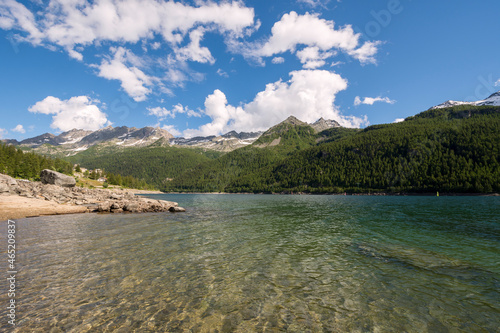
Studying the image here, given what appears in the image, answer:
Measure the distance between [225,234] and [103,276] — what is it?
14.7 meters

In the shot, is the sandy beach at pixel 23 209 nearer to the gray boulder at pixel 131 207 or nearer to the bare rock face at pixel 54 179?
the gray boulder at pixel 131 207

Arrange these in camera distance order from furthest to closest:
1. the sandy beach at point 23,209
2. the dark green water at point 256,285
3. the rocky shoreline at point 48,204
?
1. the rocky shoreline at point 48,204
2. the sandy beach at point 23,209
3. the dark green water at point 256,285

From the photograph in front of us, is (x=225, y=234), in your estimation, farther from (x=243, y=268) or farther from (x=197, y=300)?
(x=197, y=300)

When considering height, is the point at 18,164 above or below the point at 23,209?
above

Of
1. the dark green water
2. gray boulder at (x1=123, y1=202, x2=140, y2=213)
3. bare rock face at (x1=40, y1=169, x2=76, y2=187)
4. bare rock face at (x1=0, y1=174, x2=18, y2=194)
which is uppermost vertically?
bare rock face at (x1=40, y1=169, x2=76, y2=187)

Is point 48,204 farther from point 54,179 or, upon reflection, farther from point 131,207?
point 54,179

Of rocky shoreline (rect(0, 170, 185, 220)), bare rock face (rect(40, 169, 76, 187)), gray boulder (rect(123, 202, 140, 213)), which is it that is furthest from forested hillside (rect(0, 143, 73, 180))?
gray boulder (rect(123, 202, 140, 213))

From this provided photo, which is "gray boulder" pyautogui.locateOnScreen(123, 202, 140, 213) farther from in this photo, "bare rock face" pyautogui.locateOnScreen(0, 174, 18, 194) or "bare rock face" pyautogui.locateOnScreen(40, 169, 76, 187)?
"bare rock face" pyautogui.locateOnScreen(40, 169, 76, 187)

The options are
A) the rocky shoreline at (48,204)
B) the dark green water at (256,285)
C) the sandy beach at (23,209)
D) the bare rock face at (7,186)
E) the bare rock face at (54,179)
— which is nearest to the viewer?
the dark green water at (256,285)

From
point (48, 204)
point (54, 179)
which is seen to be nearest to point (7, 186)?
point (48, 204)

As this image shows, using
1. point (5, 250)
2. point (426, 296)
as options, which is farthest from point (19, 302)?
point (426, 296)

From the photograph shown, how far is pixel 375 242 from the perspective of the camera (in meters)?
22.5

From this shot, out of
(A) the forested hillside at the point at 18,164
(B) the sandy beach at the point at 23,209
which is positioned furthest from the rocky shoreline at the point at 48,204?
(A) the forested hillside at the point at 18,164

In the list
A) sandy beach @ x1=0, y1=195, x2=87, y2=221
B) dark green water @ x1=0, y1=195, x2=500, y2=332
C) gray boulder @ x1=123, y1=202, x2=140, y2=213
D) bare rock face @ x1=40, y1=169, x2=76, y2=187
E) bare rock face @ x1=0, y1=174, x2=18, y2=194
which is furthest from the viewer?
bare rock face @ x1=40, y1=169, x2=76, y2=187
